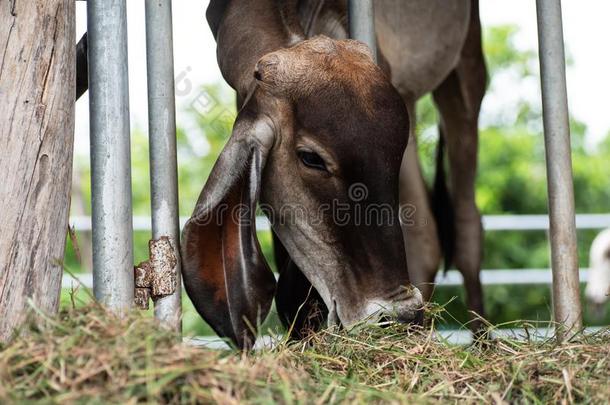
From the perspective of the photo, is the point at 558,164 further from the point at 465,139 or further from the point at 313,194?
the point at 465,139

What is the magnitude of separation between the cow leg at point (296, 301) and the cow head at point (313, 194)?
14 centimetres

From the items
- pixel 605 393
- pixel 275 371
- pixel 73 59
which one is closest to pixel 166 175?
pixel 73 59

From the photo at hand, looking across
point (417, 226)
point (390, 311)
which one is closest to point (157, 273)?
point (390, 311)

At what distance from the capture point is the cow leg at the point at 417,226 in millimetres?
6195

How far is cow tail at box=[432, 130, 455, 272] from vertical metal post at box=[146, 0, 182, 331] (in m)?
3.35

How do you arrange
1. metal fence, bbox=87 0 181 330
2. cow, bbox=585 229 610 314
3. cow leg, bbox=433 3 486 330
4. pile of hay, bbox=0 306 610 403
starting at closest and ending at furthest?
pile of hay, bbox=0 306 610 403
metal fence, bbox=87 0 181 330
cow leg, bbox=433 3 486 330
cow, bbox=585 229 610 314

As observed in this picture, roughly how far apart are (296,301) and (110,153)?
1199mm

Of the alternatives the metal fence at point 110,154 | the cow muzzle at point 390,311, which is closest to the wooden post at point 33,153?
the metal fence at point 110,154

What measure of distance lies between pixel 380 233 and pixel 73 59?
45.4 inches

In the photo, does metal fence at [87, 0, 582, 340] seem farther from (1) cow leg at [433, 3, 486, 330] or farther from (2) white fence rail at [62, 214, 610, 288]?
(2) white fence rail at [62, 214, 610, 288]

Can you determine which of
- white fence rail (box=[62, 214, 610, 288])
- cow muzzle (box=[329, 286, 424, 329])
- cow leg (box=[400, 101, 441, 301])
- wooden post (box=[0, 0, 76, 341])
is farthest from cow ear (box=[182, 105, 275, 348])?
white fence rail (box=[62, 214, 610, 288])

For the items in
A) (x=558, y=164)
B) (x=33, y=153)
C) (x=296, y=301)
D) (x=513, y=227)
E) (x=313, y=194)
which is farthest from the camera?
(x=513, y=227)

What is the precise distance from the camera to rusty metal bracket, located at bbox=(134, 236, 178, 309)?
322cm

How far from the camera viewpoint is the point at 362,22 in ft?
12.4
